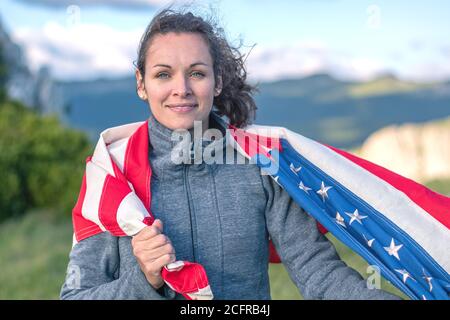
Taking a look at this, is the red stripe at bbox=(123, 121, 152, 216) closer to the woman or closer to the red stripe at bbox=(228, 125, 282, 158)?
the woman

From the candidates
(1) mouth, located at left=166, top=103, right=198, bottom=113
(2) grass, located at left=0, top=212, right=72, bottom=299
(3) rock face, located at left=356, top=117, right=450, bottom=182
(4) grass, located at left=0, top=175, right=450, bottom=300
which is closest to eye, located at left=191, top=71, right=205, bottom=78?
(1) mouth, located at left=166, top=103, right=198, bottom=113

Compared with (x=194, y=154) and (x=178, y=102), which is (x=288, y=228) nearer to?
(x=194, y=154)

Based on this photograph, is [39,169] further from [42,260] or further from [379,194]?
[379,194]

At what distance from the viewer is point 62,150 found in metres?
10.5

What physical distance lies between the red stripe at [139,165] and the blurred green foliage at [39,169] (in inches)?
276

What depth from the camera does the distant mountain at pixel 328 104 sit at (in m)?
A: 55.2

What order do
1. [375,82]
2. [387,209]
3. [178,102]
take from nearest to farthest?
[178,102] → [387,209] → [375,82]

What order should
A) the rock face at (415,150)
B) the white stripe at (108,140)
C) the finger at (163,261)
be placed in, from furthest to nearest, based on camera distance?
the rock face at (415,150)
the white stripe at (108,140)
the finger at (163,261)

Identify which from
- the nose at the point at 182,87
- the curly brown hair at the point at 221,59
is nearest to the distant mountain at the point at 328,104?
the curly brown hair at the point at 221,59

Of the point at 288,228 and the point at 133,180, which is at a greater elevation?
the point at 133,180

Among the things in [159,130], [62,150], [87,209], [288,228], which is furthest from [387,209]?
[62,150]

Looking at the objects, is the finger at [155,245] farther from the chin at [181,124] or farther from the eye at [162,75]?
the eye at [162,75]
